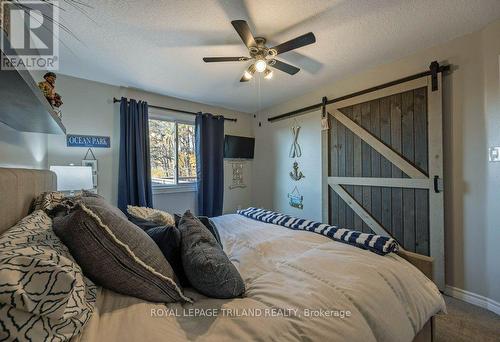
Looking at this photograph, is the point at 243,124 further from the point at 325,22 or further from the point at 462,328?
the point at 462,328

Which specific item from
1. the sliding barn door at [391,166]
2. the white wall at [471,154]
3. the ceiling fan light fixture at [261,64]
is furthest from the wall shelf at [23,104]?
the white wall at [471,154]

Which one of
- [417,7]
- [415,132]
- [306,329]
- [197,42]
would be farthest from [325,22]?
[306,329]

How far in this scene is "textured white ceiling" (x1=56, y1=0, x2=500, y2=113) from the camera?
1582mm

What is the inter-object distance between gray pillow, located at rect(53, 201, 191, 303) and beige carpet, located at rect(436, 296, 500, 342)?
1.91m

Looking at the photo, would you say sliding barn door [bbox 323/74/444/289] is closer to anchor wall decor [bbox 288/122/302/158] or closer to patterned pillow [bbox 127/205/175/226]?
anchor wall decor [bbox 288/122/302/158]

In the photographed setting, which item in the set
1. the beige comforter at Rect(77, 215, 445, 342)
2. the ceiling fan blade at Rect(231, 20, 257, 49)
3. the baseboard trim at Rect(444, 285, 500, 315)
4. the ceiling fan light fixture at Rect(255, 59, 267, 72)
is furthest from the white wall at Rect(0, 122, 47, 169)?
the baseboard trim at Rect(444, 285, 500, 315)

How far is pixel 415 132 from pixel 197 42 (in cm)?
229

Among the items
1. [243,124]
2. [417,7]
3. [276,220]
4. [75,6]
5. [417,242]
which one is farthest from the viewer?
[243,124]

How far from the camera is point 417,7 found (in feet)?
5.25

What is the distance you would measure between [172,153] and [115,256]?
2.90m

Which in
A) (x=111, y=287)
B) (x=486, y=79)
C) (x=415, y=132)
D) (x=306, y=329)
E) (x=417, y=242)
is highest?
(x=486, y=79)

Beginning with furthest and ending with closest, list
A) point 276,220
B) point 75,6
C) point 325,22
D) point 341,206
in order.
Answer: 1. point 341,206
2. point 276,220
3. point 325,22
4. point 75,6

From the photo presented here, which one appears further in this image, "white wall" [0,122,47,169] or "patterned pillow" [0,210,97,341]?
"white wall" [0,122,47,169]

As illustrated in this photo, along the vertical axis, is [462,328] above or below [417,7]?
below
